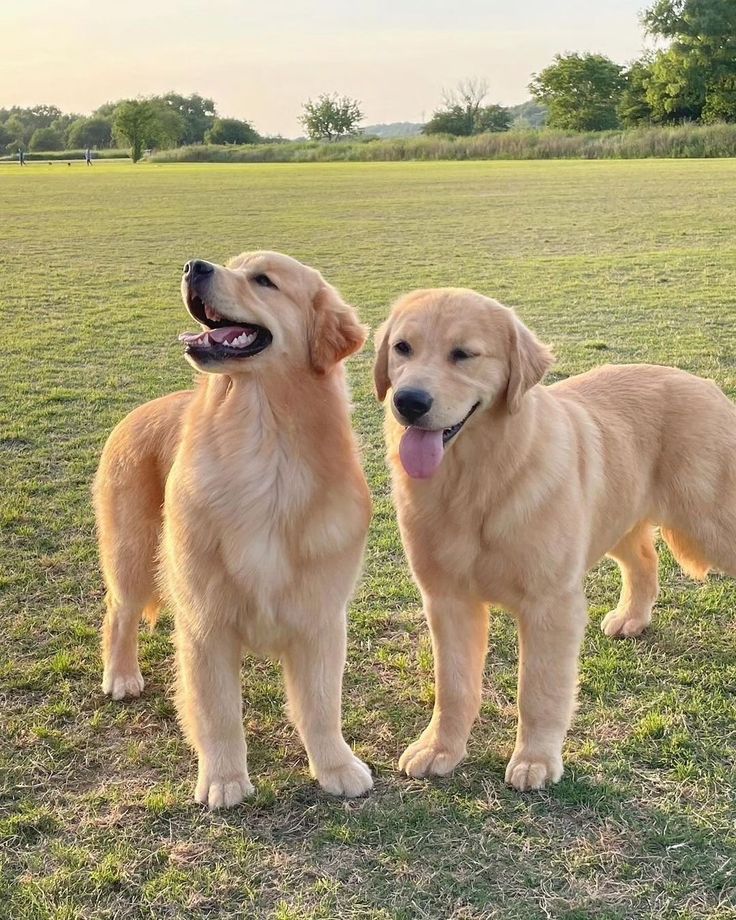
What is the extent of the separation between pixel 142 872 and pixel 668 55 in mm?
70221

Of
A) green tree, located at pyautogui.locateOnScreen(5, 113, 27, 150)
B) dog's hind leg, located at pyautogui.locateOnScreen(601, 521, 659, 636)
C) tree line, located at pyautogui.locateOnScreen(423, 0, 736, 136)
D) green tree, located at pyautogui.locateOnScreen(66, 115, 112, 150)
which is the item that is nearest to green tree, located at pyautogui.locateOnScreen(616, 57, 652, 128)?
tree line, located at pyautogui.locateOnScreen(423, 0, 736, 136)

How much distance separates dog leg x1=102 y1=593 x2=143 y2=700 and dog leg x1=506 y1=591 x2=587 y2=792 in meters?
1.50

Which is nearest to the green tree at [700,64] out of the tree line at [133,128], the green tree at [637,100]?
the green tree at [637,100]

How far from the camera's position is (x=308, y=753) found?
282cm

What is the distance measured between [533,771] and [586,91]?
80.0 meters

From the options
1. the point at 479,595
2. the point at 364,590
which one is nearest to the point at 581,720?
the point at 479,595

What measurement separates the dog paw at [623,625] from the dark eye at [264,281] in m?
2.08

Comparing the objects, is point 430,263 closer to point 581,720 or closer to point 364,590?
point 364,590

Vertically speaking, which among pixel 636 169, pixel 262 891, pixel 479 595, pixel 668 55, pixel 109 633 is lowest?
pixel 262 891

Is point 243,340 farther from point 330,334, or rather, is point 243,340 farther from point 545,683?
point 545,683

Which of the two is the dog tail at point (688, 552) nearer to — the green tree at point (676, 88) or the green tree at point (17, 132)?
the green tree at point (676, 88)

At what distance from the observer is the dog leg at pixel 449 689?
2842 mm

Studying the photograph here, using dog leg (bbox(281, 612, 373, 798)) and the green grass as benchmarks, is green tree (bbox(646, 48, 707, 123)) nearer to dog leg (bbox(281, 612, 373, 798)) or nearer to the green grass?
the green grass

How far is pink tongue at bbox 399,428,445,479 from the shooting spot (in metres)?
2.59
